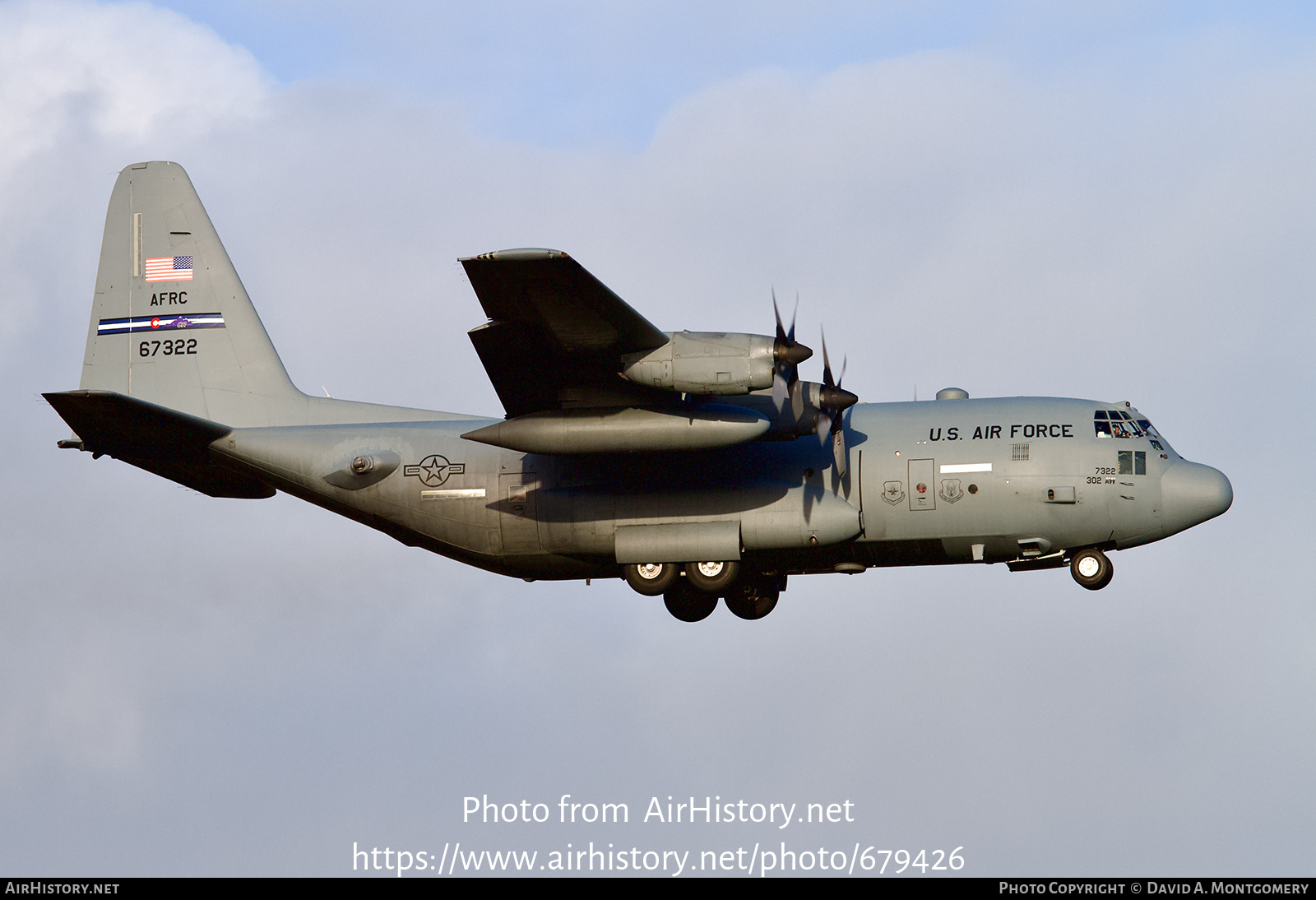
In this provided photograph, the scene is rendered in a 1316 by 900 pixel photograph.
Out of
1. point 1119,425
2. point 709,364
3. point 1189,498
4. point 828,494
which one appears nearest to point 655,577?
point 828,494

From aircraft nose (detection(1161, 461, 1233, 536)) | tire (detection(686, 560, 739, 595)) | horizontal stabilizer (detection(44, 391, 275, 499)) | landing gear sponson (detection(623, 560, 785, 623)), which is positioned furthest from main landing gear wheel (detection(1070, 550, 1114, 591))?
horizontal stabilizer (detection(44, 391, 275, 499))

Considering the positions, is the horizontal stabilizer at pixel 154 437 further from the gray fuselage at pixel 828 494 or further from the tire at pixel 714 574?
the tire at pixel 714 574

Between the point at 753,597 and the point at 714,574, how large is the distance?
2.55 metres

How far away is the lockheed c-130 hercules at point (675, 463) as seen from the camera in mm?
Result: 21984

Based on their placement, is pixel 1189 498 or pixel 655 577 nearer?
pixel 1189 498

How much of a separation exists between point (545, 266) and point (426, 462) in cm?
614

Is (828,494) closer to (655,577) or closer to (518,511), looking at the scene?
(655,577)

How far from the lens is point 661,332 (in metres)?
21.8

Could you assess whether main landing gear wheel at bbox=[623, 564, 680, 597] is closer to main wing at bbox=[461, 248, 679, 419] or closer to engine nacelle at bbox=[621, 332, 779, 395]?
main wing at bbox=[461, 248, 679, 419]

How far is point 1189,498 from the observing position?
23.6 m

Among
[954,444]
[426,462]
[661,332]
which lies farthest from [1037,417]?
[426,462]
